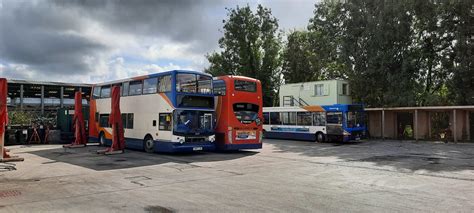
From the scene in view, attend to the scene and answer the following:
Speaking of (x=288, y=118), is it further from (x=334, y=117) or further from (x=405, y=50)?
(x=405, y=50)

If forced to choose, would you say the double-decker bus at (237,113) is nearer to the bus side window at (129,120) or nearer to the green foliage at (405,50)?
the bus side window at (129,120)

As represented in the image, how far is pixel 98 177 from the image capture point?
35.1ft

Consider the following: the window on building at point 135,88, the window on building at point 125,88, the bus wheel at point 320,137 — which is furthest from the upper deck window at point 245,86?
the bus wheel at point 320,137

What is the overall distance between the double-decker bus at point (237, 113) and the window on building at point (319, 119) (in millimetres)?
8802

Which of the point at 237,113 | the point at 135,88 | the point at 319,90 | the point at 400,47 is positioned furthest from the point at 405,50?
the point at 135,88

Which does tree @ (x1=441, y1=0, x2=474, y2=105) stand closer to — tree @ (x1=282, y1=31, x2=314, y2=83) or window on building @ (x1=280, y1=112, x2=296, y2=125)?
window on building @ (x1=280, y1=112, x2=296, y2=125)

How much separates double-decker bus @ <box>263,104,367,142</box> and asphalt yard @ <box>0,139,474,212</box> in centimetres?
1101

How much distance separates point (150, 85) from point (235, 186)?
32.3 feet

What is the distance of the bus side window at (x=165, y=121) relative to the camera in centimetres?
1677

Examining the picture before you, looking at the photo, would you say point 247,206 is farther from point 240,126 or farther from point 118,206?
point 240,126

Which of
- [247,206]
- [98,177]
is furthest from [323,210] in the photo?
[98,177]

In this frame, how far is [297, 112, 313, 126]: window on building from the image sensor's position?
27750 mm

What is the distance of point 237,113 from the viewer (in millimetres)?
18438

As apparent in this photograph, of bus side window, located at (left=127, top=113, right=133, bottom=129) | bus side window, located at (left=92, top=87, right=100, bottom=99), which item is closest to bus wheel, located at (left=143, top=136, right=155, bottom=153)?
bus side window, located at (left=127, top=113, right=133, bottom=129)
